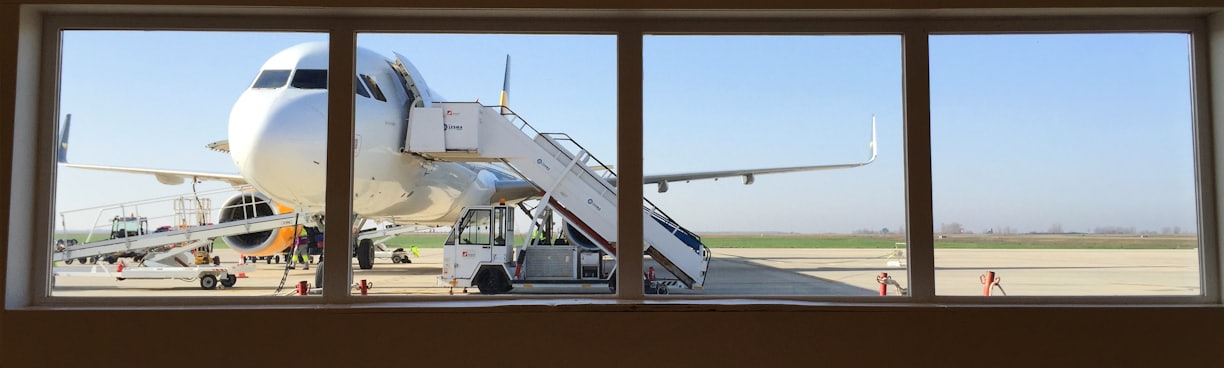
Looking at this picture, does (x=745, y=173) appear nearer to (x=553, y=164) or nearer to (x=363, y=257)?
(x=553, y=164)

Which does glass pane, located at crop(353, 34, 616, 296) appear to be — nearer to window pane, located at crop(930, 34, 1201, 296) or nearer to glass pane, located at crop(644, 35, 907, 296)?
glass pane, located at crop(644, 35, 907, 296)

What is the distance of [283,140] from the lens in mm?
4527

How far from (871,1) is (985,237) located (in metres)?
1.18

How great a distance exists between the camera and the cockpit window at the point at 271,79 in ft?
14.9

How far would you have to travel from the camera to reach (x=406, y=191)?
5.92 meters

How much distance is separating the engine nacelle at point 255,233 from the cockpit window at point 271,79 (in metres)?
2.55

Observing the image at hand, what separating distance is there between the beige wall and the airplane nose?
1826 millimetres

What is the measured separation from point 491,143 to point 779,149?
167cm

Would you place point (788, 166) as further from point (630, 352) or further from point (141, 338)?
point (141, 338)

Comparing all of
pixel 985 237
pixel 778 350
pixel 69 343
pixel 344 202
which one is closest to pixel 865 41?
pixel 985 237

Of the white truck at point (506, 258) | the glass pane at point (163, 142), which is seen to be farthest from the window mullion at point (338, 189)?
the white truck at point (506, 258)

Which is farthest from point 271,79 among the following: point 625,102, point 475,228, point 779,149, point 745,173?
point 779,149

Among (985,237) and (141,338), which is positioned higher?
(985,237)

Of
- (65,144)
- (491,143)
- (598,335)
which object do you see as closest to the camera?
(598,335)
